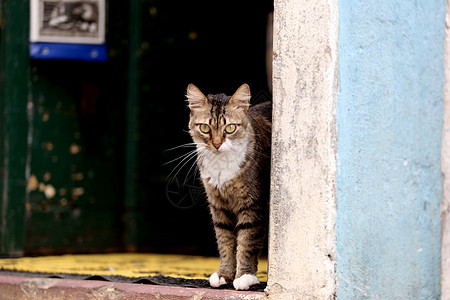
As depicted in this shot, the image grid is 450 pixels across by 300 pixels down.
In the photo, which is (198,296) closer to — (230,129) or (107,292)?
(107,292)

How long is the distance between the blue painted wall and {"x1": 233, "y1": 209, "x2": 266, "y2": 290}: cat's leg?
62 centimetres

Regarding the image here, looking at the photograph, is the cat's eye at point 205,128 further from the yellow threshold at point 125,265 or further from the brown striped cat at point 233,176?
the yellow threshold at point 125,265

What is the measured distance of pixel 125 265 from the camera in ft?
14.3

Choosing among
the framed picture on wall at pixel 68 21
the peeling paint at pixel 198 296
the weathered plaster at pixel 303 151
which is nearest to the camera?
the weathered plaster at pixel 303 151

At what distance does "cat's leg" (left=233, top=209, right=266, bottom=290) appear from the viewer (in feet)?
10.7

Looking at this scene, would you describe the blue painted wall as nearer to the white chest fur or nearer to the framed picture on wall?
the white chest fur

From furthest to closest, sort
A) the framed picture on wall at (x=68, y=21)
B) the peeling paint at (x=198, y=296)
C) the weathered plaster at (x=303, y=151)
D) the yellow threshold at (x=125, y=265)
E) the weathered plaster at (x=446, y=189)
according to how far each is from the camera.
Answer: the framed picture on wall at (x=68, y=21), the yellow threshold at (x=125, y=265), the weathered plaster at (x=446, y=189), the peeling paint at (x=198, y=296), the weathered plaster at (x=303, y=151)

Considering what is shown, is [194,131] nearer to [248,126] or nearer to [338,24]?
[248,126]

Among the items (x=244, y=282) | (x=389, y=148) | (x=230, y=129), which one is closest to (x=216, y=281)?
(x=244, y=282)

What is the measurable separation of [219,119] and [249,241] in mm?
648

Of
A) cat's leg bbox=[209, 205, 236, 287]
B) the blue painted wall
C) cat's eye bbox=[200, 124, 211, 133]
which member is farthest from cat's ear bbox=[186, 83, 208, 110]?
the blue painted wall

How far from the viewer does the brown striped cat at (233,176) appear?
3281 mm

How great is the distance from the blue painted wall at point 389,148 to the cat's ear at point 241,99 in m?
0.69

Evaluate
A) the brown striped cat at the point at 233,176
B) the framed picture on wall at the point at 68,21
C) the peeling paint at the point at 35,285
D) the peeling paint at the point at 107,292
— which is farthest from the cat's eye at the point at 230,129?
the framed picture on wall at the point at 68,21
